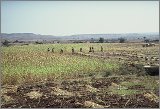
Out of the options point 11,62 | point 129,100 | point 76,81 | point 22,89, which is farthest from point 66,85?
point 11,62

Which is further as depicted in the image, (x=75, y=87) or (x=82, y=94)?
(x=75, y=87)

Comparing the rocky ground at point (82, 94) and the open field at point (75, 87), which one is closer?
the rocky ground at point (82, 94)

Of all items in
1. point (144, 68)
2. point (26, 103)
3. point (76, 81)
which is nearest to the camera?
point (26, 103)

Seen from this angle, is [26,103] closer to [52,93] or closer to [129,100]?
[52,93]

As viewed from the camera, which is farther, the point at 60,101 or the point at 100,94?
the point at 100,94

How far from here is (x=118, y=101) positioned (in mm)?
9797

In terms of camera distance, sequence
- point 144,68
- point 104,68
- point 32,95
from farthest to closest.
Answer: point 104,68 < point 144,68 < point 32,95

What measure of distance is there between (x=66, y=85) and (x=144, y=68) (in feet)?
16.9

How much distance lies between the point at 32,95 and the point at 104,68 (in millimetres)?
7552

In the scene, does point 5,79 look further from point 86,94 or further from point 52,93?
point 86,94

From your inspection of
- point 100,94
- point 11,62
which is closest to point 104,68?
point 11,62

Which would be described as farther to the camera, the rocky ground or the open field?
the open field

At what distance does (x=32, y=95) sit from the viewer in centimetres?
1066

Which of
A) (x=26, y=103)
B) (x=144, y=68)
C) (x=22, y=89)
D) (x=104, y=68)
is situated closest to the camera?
(x=26, y=103)
